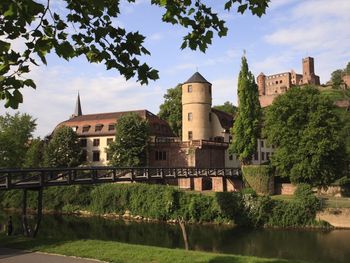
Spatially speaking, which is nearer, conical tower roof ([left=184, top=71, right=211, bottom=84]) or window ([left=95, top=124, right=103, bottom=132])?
conical tower roof ([left=184, top=71, right=211, bottom=84])

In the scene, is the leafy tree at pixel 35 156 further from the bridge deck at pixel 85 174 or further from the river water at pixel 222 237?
the river water at pixel 222 237

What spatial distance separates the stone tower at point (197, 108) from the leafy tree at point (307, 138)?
13.5 meters

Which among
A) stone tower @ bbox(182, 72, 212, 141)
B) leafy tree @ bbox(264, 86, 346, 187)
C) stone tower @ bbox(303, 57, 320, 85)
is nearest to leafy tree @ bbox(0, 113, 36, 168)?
stone tower @ bbox(182, 72, 212, 141)

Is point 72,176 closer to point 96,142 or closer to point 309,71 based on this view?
point 96,142

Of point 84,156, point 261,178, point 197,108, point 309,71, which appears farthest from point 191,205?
point 309,71

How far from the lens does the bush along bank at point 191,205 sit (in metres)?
35.2

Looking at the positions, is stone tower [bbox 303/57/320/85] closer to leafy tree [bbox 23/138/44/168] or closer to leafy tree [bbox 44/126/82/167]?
leafy tree [bbox 44/126/82/167]

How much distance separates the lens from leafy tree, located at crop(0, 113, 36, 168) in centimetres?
5569

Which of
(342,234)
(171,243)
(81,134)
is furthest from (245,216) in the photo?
(81,134)

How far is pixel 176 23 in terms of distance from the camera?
6.76m

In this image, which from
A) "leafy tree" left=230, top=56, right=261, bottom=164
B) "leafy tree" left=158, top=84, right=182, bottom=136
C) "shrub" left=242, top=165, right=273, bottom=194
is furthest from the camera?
"leafy tree" left=158, top=84, right=182, bottom=136

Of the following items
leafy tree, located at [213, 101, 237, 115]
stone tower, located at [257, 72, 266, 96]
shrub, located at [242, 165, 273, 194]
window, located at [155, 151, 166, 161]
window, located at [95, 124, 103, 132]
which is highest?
stone tower, located at [257, 72, 266, 96]

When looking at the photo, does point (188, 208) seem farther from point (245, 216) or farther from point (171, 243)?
point (171, 243)

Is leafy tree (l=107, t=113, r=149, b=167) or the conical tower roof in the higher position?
the conical tower roof
